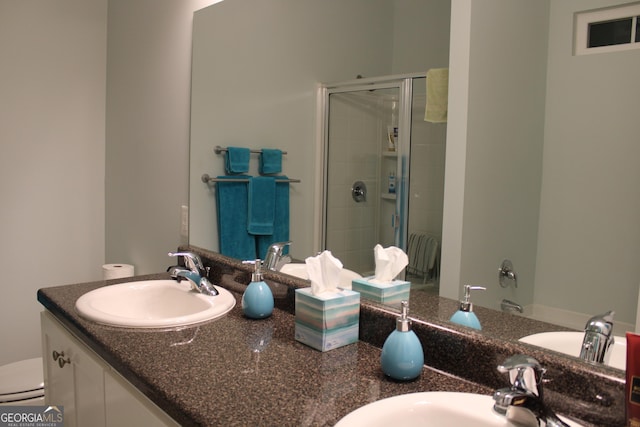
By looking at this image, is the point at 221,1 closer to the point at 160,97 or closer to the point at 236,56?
the point at 236,56

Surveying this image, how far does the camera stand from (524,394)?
83 cm

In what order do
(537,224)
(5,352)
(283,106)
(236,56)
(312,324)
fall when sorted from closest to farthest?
(537,224)
(312,324)
(283,106)
(236,56)
(5,352)

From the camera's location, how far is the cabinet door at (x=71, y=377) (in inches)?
53.1

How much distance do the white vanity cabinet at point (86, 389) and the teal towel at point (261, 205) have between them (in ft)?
2.43

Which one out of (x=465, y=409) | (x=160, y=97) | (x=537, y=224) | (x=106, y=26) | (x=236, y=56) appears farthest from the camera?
(x=106, y=26)

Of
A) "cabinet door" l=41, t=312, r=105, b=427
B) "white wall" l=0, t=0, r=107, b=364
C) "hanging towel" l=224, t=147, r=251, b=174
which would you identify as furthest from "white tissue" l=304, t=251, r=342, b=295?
"white wall" l=0, t=0, r=107, b=364

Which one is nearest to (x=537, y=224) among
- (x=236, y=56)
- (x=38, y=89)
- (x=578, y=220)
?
(x=578, y=220)

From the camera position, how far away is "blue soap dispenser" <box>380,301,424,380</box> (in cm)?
104

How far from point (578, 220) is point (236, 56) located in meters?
1.46

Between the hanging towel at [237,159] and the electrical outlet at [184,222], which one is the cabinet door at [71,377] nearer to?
the electrical outlet at [184,222]

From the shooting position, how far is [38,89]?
106 inches

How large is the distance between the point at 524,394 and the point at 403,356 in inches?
10.4

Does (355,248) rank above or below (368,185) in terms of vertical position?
below

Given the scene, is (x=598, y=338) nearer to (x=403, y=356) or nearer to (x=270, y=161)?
(x=403, y=356)
